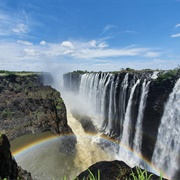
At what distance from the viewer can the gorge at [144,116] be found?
66.6ft

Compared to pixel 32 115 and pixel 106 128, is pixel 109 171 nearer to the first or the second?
pixel 32 115

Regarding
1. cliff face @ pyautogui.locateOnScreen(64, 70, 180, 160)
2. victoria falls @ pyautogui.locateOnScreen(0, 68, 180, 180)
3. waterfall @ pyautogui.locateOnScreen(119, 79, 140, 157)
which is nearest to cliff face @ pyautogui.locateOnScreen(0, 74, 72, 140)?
victoria falls @ pyautogui.locateOnScreen(0, 68, 180, 180)

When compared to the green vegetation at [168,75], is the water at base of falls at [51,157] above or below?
below

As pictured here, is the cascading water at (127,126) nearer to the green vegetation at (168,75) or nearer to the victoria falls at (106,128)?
the victoria falls at (106,128)

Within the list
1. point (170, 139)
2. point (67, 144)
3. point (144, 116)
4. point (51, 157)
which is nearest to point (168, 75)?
point (144, 116)

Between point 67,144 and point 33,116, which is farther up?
point 33,116

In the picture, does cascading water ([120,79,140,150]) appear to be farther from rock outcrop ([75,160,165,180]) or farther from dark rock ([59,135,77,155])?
rock outcrop ([75,160,165,180])

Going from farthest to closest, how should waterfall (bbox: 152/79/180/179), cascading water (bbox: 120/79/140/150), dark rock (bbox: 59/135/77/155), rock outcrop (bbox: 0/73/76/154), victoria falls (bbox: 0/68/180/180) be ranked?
cascading water (bbox: 120/79/140/150) < rock outcrop (bbox: 0/73/76/154) < dark rock (bbox: 59/135/77/155) < victoria falls (bbox: 0/68/180/180) < waterfall (bbox: 152/79/180/179)

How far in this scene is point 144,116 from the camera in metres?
24.5

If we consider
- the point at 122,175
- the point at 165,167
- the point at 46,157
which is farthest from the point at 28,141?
the point at 122,175

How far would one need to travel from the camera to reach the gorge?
20.3 meters

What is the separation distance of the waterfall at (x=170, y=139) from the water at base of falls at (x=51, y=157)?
7.23 meters

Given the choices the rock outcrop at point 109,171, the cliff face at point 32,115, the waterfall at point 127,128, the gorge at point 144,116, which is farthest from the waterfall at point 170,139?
the rock outcrop at point 109,171

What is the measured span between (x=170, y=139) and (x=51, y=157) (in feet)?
44.3
